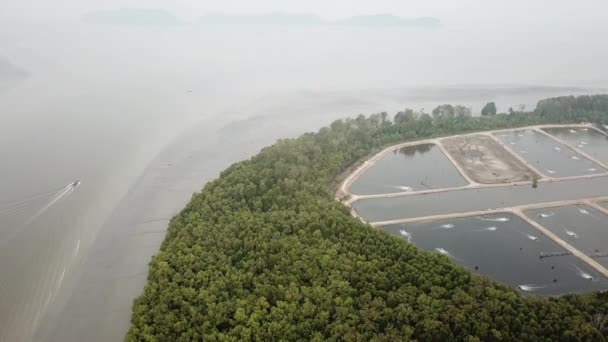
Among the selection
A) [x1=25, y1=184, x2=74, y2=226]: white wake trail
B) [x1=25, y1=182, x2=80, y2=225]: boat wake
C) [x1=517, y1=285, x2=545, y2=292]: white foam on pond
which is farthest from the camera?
[x1=25, y1=182, x2=80, y2=225]: boat wake

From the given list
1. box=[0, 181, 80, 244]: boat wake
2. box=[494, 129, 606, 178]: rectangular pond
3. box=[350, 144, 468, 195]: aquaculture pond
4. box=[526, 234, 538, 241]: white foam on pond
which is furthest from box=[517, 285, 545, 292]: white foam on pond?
box=[0, 181, 80, 244]: boat wake

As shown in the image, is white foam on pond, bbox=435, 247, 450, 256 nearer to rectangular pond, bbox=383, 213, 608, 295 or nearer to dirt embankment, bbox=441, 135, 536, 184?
rectangular pond, bbox=383, 213, 608, 295

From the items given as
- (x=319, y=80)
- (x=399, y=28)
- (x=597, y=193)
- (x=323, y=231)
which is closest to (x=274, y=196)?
(x=323, y=231)

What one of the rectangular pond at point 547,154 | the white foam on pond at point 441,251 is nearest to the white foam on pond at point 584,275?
the white foam on pond at point 441,251

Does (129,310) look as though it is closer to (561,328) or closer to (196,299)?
(196,299)

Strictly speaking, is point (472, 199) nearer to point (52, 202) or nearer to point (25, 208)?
point (52, 202)

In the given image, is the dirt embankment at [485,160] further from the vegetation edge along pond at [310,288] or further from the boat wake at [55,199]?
the boat wake at [55,199]

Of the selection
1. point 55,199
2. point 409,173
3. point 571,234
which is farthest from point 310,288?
point 55,199
